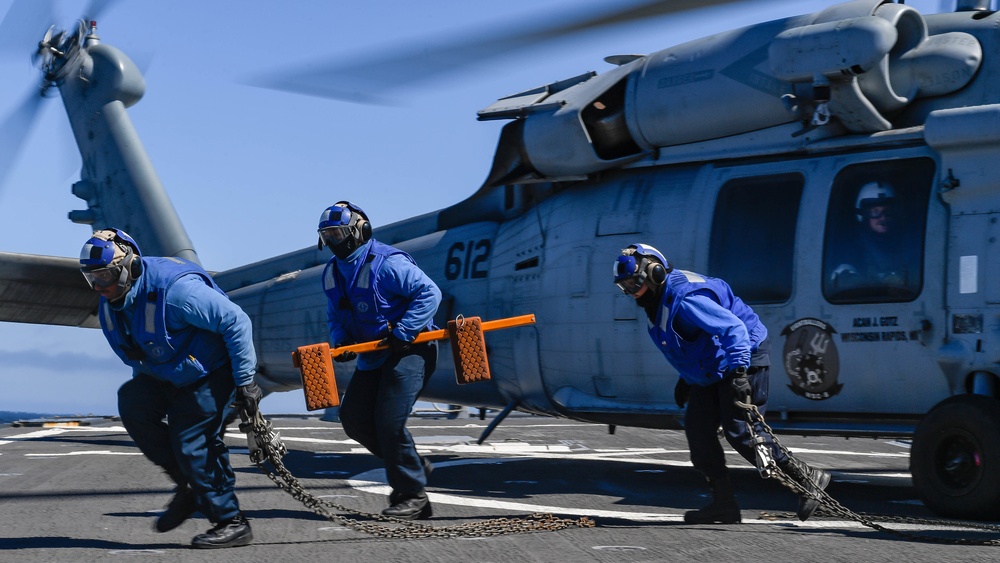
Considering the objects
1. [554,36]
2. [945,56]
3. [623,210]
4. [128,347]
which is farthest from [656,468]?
[554,36]

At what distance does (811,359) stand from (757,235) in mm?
1043

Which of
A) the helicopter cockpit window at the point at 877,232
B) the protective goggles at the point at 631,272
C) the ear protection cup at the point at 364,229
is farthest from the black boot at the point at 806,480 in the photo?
the ear protection cup at the point at 364,229

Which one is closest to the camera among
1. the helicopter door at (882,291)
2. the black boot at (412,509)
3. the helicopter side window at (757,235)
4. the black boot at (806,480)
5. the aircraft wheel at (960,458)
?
the black boot at (806,480)

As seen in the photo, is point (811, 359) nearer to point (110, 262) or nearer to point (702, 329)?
point (702, 329)

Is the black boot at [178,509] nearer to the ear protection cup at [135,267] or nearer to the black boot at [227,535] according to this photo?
the black boot at [227,535]

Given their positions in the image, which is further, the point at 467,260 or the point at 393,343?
the point at 467,260

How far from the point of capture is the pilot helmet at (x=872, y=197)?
7465 mm

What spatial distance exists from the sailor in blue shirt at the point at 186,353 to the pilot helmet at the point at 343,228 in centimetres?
109

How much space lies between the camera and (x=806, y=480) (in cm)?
620

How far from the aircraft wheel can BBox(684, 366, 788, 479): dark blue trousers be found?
4.08 feet

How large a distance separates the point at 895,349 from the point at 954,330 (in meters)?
0.40

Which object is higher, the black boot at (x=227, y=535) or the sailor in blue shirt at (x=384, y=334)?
the sailor in blue shirt at (x=384, y=334)

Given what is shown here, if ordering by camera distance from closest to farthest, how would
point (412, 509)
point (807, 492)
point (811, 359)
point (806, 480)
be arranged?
1. point (807, 492)
2. point (806, 480)
3. point (412, 509)
4. point (811, 359)

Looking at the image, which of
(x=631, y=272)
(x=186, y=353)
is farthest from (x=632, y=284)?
(x=186, y=353)
